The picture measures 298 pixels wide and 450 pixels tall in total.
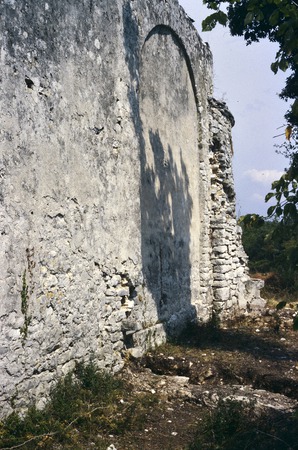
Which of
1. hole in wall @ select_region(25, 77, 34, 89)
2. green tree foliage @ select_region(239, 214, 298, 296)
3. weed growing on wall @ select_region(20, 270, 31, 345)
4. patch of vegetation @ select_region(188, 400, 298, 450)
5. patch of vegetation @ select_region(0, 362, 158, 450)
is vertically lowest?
patch of vegetation @ select_region(188, 400, 298, 450)

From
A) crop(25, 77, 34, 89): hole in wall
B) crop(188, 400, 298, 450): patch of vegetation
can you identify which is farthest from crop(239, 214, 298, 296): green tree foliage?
crop(25, 77, 34, 89): hole in wall

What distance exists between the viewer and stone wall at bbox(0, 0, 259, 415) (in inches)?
176

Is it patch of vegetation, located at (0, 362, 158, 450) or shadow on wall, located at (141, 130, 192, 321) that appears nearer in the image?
patch of vegetation, located at (0, 362, 158, 450)

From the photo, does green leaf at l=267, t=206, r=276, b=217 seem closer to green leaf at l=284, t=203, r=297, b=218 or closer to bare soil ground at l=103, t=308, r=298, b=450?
green leaf at l=284, t=203, r=297, b=218

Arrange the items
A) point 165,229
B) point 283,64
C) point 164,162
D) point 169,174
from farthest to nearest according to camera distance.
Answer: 1. point 169,174
2. point 164,162
3. point 165,229
4. point 283,64

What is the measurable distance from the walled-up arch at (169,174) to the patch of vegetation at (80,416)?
2136mm

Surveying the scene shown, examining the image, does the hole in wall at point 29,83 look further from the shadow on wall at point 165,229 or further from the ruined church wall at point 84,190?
the shadow on wall at point 165,229

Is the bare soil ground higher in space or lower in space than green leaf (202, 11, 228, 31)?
lower

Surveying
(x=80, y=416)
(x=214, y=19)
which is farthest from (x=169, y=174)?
(x=214, y=19)

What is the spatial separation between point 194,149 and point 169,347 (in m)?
3.72

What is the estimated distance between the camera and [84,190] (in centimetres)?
546

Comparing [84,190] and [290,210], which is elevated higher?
[84,190]

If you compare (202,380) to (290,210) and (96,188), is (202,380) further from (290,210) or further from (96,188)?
(290,210)

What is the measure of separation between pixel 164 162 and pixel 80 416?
4.44m
